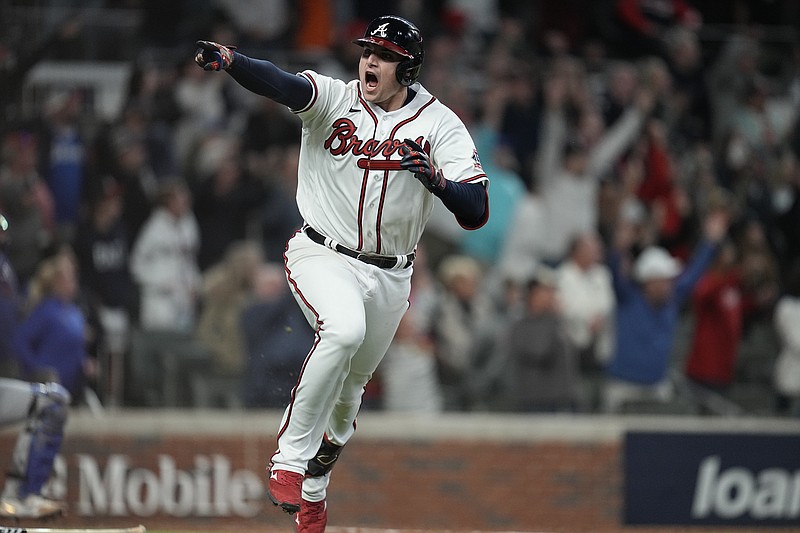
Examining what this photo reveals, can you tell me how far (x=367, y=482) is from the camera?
10.5 m

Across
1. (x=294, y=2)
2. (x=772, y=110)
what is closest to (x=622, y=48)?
(x=772, y=110)

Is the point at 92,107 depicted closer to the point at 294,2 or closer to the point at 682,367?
the point at 294,2

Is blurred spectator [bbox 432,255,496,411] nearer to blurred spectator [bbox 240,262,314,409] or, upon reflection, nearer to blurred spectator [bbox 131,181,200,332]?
blurred spectator [bbox 240,262,314,409]

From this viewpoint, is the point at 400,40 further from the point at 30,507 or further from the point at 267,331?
the point at 267,331

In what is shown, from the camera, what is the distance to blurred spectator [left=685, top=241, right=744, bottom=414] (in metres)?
10.8

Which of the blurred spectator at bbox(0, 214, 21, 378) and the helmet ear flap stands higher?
the helmet ear flap

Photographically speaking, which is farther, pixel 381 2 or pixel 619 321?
pixel 381 2

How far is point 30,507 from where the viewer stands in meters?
7.12

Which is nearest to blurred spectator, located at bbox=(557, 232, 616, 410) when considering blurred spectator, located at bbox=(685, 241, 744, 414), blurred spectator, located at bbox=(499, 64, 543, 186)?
blurred spectator, located at bbox=(685, 241, 744, 414)

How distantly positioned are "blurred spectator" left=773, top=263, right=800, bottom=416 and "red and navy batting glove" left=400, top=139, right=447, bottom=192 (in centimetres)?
598

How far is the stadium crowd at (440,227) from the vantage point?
1015cm

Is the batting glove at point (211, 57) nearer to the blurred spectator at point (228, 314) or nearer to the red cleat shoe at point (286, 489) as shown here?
the red cleat shoe at point (286, 489)

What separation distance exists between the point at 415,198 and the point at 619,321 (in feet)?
15.3

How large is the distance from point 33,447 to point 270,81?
8.82ft
